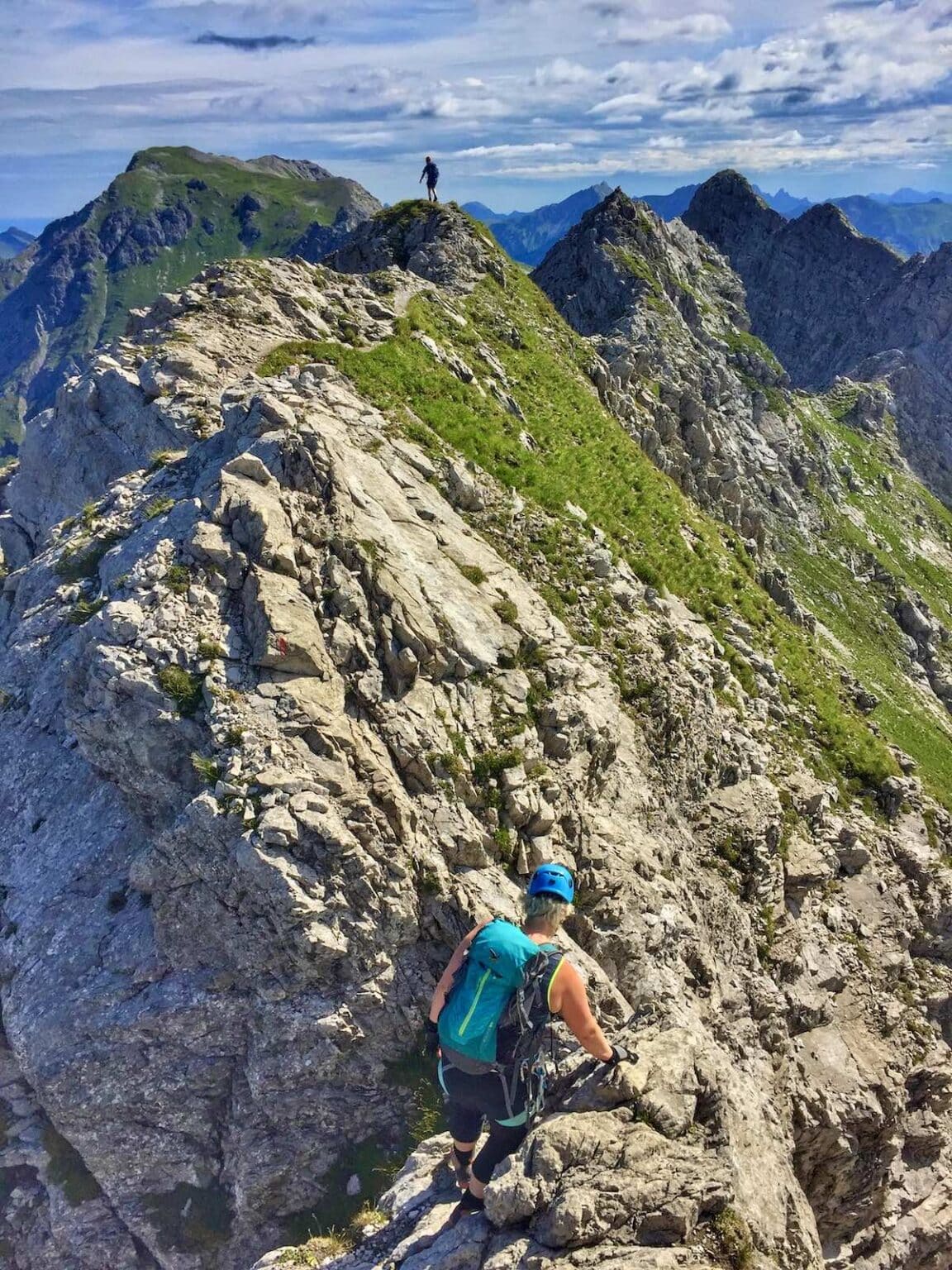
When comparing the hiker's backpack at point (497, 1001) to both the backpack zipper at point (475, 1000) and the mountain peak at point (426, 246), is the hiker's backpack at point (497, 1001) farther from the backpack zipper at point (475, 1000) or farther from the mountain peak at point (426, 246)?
the mountain peak at point (426, 246)

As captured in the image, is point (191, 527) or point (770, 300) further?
point (770, 300)

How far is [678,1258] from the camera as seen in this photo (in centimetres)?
920

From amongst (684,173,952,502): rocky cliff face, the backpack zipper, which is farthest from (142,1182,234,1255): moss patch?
(684,173,952,502): rocky cliff face

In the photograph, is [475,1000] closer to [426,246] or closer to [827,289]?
[426,246]

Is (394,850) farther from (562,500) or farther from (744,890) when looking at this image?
(562,500)

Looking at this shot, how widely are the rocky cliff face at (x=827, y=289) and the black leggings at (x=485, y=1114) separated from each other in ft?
503

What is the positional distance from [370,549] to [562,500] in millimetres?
12032

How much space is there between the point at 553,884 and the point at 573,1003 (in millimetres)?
1402

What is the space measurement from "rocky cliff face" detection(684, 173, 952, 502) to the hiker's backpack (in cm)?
15310

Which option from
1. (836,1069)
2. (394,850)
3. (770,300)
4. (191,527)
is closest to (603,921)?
(394,850)

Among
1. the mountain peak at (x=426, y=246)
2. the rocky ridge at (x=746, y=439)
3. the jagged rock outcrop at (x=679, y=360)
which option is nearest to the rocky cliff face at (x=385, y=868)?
the rocky ridge at (x=746, y=439)

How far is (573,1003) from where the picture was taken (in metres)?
9.50

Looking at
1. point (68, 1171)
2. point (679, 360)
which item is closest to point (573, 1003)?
point (68, 1171)

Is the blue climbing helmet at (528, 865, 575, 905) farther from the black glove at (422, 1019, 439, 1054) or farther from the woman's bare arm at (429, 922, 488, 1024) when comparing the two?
the black glove at (422, 1019, 439, 1054)
